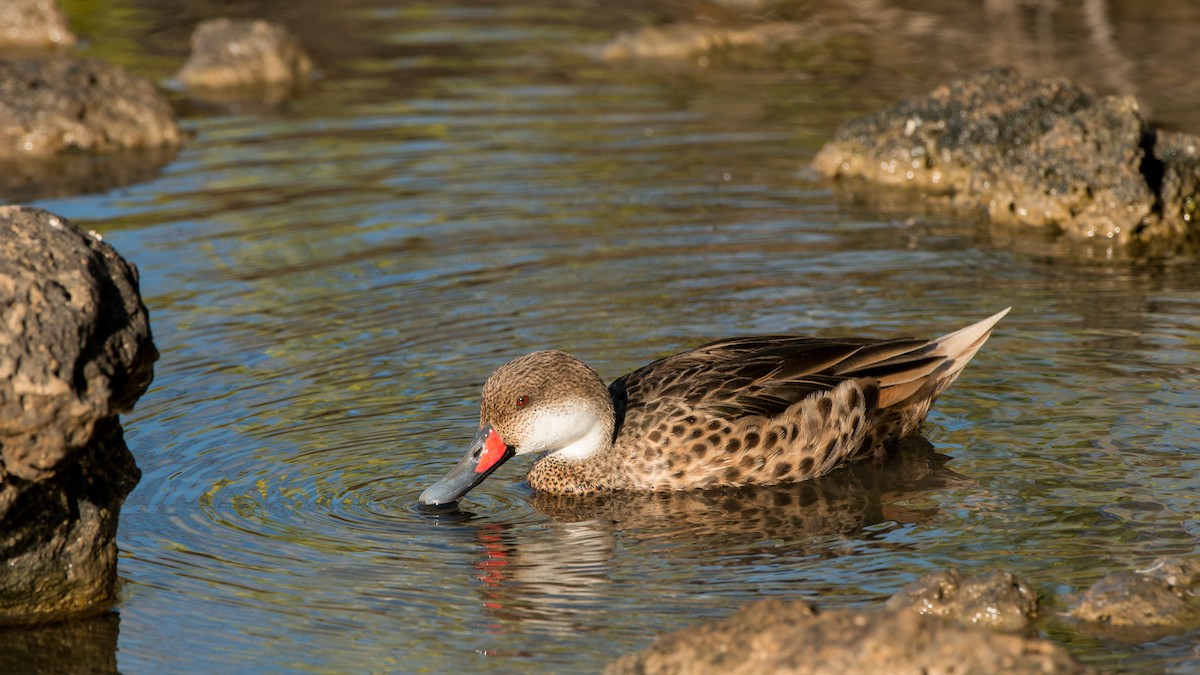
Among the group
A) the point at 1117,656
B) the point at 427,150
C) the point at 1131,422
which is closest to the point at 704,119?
the point at 427,150

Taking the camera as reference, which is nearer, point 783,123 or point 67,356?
point 67,356

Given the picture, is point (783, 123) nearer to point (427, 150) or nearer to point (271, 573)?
point (427, 150)

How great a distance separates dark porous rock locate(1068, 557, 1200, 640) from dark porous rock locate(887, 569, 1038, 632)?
0.20m

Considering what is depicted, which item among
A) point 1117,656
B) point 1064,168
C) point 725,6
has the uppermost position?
point 725,6

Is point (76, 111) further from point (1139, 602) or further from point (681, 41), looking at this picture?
point (1139, 602)

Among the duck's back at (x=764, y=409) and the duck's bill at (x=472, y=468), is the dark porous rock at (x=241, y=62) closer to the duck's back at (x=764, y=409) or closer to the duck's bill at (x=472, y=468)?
the duck's back at (x=764, y=409)

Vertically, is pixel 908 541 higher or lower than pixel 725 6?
lower

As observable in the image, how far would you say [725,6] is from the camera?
1986 centimetres

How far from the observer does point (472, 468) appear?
283 inches

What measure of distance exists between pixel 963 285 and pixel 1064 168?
1834 mm

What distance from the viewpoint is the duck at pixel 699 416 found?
728 centimetres

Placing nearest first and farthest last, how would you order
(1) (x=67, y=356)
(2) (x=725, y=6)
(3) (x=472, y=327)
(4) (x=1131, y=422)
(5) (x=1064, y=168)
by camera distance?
(1) (x=67, y=356) < (4) (x=1131, y=422) < (3) (x=472, y=327) < (5) (x=1064, y=168) < (2) (x=725, y=6)

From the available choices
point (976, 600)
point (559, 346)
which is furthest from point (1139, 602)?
point (559, 346)

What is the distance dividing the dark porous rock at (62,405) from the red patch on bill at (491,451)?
1.56 meters
